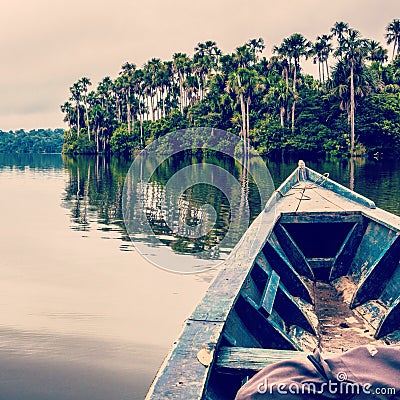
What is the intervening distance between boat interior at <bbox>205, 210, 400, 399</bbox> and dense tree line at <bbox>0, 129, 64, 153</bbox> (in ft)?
526

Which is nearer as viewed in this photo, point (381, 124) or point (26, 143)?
point (381, 124)

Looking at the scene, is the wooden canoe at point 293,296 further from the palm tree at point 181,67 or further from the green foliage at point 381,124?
the palm tree at point 181,67

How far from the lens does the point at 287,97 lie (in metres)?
52.5

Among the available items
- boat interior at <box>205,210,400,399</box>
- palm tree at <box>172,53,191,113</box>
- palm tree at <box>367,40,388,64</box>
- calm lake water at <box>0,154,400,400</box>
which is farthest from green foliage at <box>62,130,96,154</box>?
boat interior at <box>205,210,400,399</box>

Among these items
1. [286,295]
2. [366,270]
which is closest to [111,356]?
[286,295]

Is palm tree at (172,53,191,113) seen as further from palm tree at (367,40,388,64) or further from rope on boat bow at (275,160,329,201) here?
rope on boat bow at (275,160,329,201)

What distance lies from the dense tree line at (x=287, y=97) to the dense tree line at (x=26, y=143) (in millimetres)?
86060

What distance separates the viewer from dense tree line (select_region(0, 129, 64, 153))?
15625cm

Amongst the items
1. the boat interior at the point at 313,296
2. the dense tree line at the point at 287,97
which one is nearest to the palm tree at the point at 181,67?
the dense tree line at the point at 287,97

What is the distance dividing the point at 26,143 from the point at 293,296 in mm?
163637

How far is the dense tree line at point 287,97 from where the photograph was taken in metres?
49.6

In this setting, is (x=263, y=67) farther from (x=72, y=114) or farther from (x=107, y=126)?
(x=72, y=114)

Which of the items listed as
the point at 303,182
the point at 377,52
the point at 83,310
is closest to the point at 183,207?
the point at 303,182

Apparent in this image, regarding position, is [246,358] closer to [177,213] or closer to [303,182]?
[303,182]
